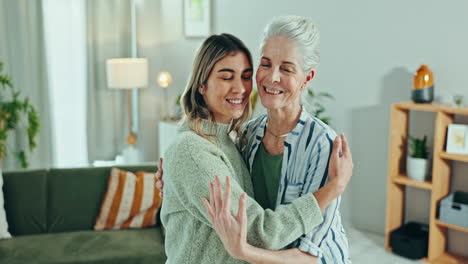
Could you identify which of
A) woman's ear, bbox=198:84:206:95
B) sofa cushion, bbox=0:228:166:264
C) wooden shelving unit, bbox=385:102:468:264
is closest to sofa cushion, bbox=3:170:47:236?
sofa cushion, bbox=0:228:166:264

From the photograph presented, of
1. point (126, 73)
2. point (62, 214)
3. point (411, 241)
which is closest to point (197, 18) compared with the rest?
point (126, 73)

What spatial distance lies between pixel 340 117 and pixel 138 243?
81.7 inches

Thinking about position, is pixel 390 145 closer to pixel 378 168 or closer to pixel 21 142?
pixel 378 168

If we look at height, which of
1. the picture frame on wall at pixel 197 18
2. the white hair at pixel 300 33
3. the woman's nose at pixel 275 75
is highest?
the picture frame on wall at pixel 197 18

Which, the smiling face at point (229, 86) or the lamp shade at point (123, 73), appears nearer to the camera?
the smiling face at point (229, 86)

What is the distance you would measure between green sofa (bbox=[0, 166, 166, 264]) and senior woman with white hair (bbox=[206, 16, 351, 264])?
1695 mm

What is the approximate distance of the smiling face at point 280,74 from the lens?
1.55 m

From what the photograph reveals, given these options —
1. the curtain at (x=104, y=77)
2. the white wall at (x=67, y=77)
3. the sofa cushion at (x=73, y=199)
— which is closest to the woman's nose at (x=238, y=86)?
the sofa cushion at (x=73, y=199)

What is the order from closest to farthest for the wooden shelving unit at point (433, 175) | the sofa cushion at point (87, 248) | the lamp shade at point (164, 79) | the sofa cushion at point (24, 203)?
the sofa cushion at point (87, 248)
the sofa cushion at point (24, 203)
the wooden shelving unit at point (433, 175)
the lamp shade at point (164, 79)

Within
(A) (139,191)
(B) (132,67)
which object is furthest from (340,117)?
(B) (132,67)

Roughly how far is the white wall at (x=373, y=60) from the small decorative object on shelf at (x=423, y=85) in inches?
5.1

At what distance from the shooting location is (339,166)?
147cm

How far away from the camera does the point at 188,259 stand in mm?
1491

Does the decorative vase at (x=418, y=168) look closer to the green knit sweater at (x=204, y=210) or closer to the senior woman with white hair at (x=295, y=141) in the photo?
the senior woman with white hair at (x=295, y=141)
